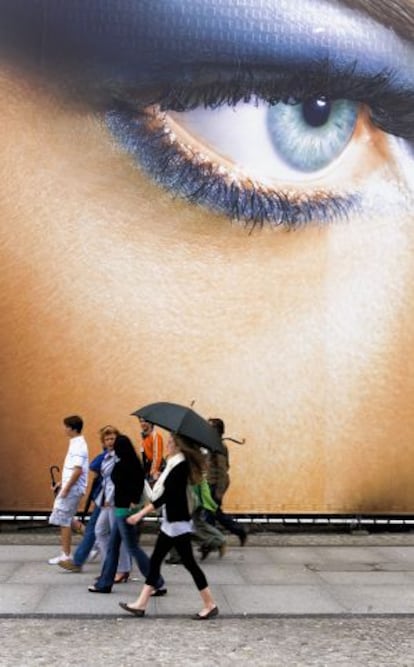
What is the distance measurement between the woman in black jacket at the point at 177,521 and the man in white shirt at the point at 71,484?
1680 mm

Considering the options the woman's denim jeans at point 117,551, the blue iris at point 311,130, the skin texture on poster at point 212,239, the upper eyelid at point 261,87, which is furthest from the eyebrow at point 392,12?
the woman's denim jeans at point 117,551

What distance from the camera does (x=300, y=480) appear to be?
373 inches

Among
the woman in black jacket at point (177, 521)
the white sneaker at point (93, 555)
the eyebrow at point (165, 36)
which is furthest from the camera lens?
the eyebrow at point (165, 36)

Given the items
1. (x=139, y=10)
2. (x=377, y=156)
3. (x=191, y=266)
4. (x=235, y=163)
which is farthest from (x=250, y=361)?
(x=139, y=10)

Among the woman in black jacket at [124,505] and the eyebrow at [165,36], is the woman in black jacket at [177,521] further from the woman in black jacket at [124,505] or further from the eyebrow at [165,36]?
the eyebrow at [165,36]

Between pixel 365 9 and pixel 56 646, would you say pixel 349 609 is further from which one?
pixel 365 9

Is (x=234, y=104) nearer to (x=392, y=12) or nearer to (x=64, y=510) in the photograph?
(x=392, y=12)

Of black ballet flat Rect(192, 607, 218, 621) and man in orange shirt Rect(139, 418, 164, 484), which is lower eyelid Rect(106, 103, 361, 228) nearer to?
man in orange shirt Rect(139, 418, 164, 484)

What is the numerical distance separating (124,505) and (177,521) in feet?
2.73

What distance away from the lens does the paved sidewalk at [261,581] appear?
6.32 m

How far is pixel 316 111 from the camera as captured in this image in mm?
9797

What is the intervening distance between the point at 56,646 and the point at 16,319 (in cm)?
474

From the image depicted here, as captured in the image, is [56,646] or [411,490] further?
[411,490]

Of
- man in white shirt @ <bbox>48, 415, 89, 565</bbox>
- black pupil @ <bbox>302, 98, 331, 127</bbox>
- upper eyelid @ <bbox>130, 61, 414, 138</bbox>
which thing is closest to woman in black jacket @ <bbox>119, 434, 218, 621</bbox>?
man in white shirt @ <bbox>48, 415, 89, 565</bbox>
